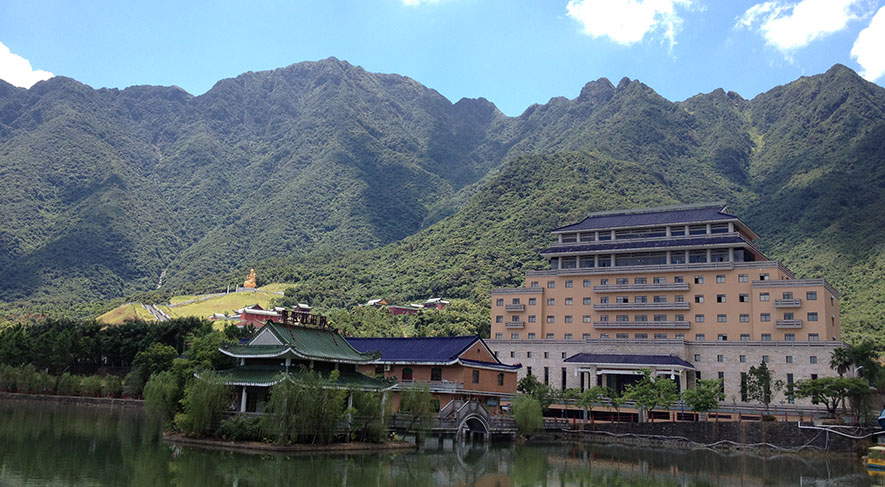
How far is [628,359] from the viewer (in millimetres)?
58656

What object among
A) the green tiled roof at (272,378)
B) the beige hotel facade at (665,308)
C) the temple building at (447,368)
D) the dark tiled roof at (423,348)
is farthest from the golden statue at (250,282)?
the green tiled roof at (272,378)

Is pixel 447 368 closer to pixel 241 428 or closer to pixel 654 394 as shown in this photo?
pixel 654 394

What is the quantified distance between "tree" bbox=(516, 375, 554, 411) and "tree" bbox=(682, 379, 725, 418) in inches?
395

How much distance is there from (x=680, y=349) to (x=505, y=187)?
87.8m

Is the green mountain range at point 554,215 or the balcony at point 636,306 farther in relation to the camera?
the green mountain range at point 554,215

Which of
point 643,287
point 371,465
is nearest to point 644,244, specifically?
point 643,287

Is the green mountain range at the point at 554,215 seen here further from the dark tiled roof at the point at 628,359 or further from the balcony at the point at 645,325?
the dark tiled roof at the point at 628,359

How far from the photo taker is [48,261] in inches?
6363

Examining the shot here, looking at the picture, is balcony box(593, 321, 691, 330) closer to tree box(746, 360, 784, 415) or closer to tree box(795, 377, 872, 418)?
tree box(746, 360, 784, 415)

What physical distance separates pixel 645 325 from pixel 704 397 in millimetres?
15201

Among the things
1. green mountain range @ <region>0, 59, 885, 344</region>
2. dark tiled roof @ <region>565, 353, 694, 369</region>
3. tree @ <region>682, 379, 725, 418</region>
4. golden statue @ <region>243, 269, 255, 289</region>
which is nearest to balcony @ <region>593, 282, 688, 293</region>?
dark tiled roof @ <region>565, 353, 694, 369</region>

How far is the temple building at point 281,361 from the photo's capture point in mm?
36156

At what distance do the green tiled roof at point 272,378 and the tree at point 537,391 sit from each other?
18125 mm

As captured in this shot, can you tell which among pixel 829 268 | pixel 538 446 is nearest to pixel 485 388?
pixel 538 446
